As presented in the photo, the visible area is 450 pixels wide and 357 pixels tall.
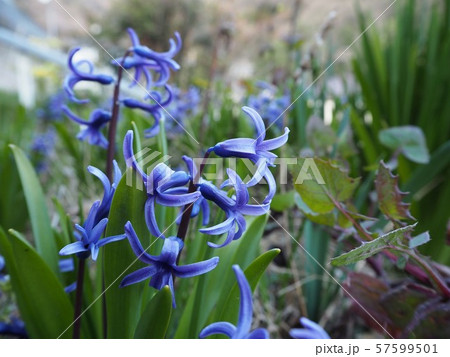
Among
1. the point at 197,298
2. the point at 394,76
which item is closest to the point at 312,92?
the point at 394,76

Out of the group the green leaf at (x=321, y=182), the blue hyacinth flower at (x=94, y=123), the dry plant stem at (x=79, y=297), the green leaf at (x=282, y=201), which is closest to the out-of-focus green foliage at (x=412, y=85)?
the green leaf at (x=282, y=201)

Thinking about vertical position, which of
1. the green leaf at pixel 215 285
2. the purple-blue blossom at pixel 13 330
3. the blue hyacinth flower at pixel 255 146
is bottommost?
the purple-blue blossom at pixel 13 330

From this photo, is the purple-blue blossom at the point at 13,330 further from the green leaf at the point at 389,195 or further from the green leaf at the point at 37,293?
the green leaf at the point at 389,195

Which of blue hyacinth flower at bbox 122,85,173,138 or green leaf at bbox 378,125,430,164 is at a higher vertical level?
blue hyacinth flower at bbox 122,85,173,138

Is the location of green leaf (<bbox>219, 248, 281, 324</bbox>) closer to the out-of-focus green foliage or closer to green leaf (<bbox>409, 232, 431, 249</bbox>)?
green leaf (<bbox>409, 232, 431, 249</bbox>)

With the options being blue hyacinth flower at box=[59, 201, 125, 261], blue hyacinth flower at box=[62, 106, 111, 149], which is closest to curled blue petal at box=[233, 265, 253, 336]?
blue hyacinth flower at box=[59, 201, 125, 261]

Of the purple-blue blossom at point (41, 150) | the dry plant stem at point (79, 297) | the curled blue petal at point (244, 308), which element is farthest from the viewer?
the purple-blue blossom at point (41, 150)

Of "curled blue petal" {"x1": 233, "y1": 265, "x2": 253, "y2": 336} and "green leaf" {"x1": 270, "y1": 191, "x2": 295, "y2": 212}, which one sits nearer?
"curled blue petal" {"x1": 233, "y1": 265, "x2": 253, "y2": 336}

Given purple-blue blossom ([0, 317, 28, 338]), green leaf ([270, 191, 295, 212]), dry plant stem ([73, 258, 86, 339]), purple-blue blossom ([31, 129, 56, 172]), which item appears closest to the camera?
dry plant stem ([73, 258, 86, 339])
